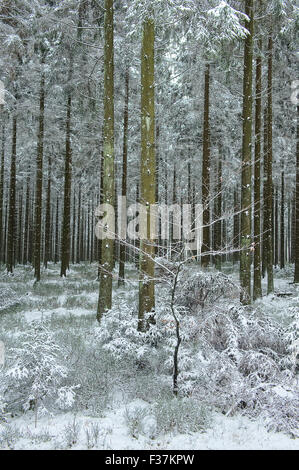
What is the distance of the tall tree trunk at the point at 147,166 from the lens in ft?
24.3

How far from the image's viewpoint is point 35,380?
4.85 m

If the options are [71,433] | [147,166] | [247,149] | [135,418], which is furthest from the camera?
[247,149]

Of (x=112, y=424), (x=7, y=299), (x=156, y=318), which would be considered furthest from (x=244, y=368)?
(x=7, y=299)

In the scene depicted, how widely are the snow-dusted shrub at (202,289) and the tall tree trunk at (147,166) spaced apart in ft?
2.35

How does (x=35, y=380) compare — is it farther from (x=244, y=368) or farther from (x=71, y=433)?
(x=244, y=368)

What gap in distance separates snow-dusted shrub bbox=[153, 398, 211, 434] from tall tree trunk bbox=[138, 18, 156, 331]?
2.36 m

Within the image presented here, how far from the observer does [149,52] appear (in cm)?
782

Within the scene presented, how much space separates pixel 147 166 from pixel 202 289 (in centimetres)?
301

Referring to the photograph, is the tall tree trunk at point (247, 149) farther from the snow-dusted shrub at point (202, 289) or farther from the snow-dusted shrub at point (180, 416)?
the snow-dusted shrub at point (180, 416)

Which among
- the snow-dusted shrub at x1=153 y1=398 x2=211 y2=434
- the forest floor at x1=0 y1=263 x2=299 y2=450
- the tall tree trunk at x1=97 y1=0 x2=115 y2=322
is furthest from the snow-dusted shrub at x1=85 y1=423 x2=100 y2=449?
the tall tree trunk at x1=97 y1=0 x2=115 y2=322

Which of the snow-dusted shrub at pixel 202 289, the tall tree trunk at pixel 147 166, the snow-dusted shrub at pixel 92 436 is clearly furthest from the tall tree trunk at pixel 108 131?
the snow-dusted shrub at pixel 92 436
